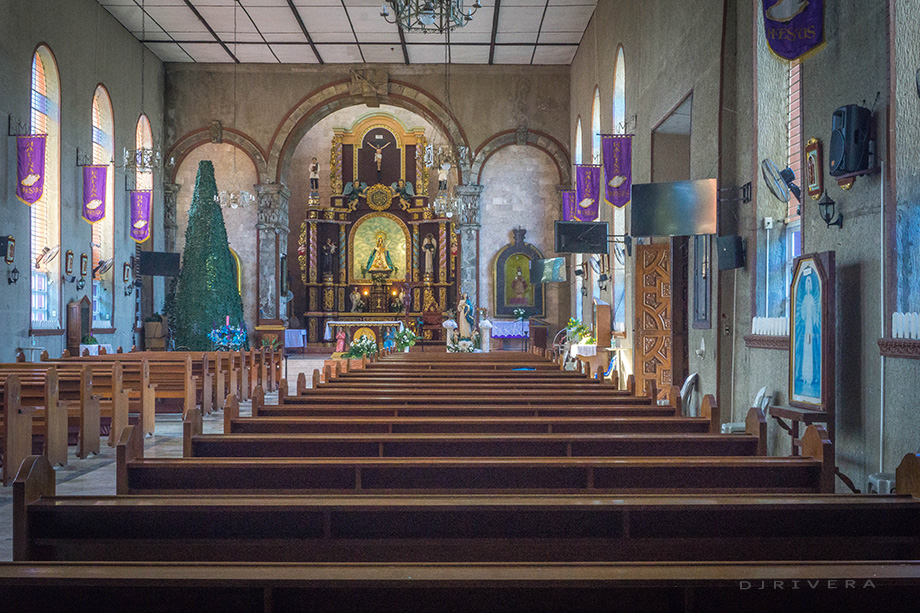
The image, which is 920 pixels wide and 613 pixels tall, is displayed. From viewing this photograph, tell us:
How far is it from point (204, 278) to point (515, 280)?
26.2 feet

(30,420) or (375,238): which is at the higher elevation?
(375,238)

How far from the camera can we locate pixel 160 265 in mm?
18219

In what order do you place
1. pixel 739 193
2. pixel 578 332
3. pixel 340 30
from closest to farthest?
pixel 739 193 → pixel 578 332 → pixel 340 30

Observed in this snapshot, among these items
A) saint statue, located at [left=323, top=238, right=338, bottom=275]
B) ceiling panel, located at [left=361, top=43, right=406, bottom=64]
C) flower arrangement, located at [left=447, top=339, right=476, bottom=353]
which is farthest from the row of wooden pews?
saint statue, located at [left=323, top=238, right=338, bottom=275]

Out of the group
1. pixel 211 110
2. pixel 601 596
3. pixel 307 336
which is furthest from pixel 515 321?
pixel 601 596

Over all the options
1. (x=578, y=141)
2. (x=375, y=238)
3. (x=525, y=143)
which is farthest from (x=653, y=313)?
(x=375, y=238)

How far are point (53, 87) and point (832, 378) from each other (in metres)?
15.0

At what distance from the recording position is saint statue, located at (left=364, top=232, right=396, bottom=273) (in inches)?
1011

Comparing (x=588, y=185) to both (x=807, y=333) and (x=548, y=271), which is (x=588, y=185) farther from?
(x=807, y=333)

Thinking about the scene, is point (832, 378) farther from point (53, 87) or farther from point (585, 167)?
point (53, 87)

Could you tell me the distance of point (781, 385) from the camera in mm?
7156

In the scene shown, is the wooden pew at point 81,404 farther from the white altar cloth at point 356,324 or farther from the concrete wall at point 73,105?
the white altar cloth at point 356,324

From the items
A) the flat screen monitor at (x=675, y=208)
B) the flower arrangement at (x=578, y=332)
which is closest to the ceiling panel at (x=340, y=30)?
the flower arrangement at (x=578, y=332)

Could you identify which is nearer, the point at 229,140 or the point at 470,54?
the point at 470,54
